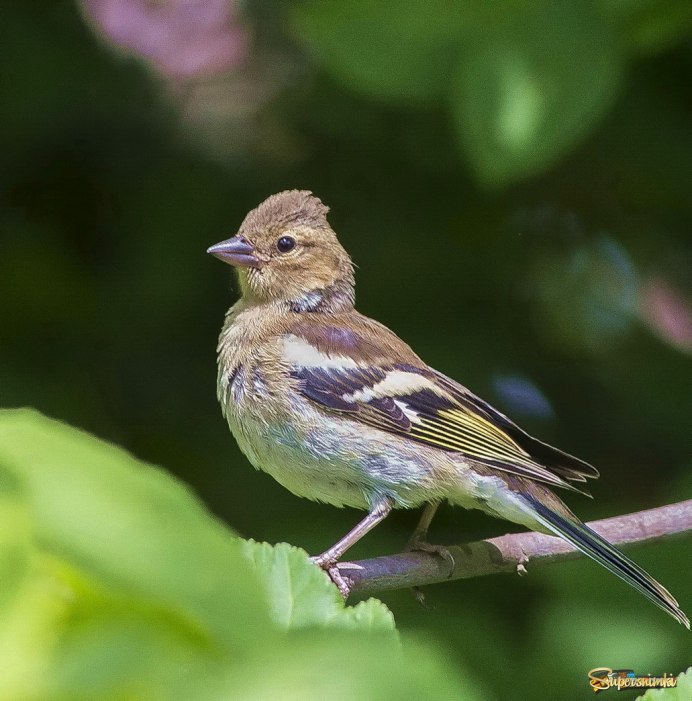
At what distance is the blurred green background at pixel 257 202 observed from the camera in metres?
3.41

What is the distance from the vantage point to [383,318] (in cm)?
379

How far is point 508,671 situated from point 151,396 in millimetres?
1716

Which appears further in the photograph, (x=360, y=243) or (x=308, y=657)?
(x=360, y=243)

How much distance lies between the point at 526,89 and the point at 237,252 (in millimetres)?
1003

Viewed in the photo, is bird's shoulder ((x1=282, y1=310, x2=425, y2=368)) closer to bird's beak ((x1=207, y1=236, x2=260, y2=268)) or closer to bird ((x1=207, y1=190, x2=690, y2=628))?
bird ((x1=207, y1=190, x2=690, y2=628))

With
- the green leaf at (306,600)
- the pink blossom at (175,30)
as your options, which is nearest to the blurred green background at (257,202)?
the pink blossom at (175,30)

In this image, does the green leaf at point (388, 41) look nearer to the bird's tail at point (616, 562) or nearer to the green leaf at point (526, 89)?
the green leaf at point (526, 89)

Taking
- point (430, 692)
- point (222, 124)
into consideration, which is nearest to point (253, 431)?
point (222, 124)

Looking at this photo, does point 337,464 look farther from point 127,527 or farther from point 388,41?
point 127,527

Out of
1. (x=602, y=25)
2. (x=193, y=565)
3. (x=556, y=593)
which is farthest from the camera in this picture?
(x=556, y=593)

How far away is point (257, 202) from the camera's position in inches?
147

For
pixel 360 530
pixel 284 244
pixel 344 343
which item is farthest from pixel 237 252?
pixel 360 530

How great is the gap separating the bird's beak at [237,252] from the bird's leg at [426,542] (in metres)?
0.92

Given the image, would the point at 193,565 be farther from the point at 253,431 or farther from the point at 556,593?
the point at 556,593
